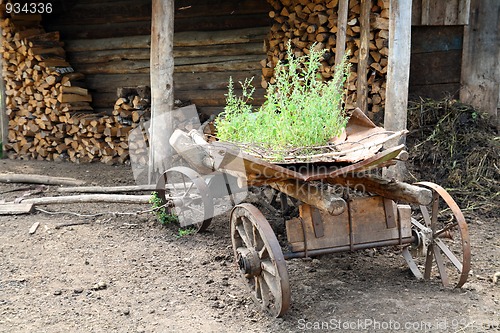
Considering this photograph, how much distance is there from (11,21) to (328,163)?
7.18 m

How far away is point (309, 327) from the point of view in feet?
11.8

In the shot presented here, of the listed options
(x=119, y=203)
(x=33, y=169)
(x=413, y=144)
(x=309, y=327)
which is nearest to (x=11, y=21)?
(x=33, y=169)

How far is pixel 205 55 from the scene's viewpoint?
8.51m

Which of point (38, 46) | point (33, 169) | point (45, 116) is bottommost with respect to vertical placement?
point (33, 169)

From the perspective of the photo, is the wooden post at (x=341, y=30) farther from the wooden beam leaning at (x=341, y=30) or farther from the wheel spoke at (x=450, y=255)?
the wheel spoke at (x=450, y=255)

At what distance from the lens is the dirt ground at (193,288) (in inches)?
145

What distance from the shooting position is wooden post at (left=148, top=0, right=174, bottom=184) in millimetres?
6207

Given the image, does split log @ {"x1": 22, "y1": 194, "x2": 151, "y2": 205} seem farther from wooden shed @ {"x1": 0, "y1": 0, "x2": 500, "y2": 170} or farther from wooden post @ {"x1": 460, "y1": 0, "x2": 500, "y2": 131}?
wooden post @ {"x1": 460, "y1": 0, "x2": 500, "y2": 131}

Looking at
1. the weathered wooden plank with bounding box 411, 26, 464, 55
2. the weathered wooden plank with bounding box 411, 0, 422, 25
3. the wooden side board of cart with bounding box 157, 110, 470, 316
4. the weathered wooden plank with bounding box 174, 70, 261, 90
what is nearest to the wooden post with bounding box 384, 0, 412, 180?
the weathered wooden plank with bounding box 411, 0, 422, 25

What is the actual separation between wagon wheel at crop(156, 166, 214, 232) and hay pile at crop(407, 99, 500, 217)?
219cm

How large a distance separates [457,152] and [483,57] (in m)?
1.32

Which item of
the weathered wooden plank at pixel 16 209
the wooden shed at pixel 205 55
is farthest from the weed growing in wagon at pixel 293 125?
the weathered wooden plank at pixel 16 209

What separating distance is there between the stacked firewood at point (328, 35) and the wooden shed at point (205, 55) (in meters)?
0.01

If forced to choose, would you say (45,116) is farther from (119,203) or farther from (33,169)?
(119,203)
